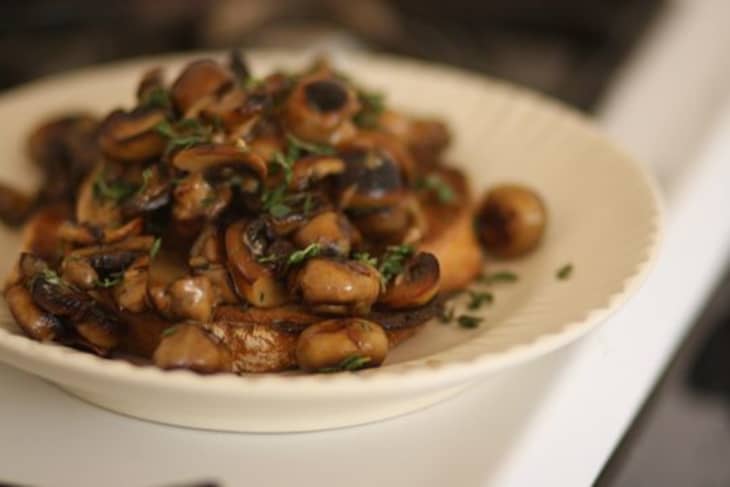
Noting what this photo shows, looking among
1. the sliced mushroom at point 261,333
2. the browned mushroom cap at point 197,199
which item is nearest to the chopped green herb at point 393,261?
the sliced mushroom at point 261,333

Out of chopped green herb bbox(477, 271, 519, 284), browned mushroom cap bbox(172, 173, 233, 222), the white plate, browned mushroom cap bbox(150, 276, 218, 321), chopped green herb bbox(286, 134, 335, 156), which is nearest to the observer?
the white plate

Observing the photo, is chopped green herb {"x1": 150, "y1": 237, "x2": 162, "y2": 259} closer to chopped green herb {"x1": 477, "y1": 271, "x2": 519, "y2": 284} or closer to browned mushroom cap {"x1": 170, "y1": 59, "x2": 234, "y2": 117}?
browned mushroom cap {"x1": 170, "y1": 59, "x2": 234, "y2": 117}

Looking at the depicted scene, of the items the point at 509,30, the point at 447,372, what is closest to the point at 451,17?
the point at 509,30

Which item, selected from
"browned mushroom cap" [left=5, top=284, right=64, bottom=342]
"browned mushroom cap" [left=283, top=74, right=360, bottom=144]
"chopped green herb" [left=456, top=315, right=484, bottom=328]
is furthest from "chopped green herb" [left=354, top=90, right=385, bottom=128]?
"browned mushroom cap" [left=5, top=284, right=64, bottom=342]

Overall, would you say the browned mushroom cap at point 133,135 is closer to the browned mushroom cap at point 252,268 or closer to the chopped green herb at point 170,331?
the browned mushroom cap at point 252,268

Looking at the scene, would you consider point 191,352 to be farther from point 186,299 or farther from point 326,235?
point 326,235

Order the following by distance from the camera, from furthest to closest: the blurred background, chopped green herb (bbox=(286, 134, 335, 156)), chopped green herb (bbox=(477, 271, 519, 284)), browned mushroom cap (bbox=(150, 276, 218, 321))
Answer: the blurred background → chopped green herb (bbox=(477, 271, 519, 284)) → chopped green herb (bbox=(286, 134, 335, 156)) → browned mushroom cap (bbox=(150, 276, 218, 321))
